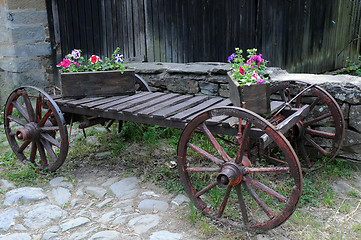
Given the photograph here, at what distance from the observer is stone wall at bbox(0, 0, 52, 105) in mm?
5541

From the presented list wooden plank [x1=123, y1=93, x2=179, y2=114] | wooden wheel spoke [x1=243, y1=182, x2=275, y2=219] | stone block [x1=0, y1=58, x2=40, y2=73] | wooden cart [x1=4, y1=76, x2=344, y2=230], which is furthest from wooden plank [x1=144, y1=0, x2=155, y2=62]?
wooden wheel spoke [x1=243, y1=182, x2=275, y2=219]

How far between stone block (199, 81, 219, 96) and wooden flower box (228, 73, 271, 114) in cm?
155

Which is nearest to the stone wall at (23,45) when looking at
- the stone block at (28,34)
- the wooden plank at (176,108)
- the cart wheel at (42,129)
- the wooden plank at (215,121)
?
the stone block at (28,34)

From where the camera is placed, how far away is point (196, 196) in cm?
291

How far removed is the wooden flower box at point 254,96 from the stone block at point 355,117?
1160 mm

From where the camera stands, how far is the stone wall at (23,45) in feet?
18.2

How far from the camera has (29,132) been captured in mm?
3709

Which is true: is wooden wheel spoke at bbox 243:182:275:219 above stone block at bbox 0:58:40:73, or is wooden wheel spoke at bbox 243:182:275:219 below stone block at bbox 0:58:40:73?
below

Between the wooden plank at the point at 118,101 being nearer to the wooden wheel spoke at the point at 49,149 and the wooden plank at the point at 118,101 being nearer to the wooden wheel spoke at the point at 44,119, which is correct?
the wooden wheel spoke at the point at 44,119

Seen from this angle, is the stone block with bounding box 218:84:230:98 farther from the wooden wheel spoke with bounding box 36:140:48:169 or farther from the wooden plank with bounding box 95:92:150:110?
the wooden wheel spoke with bounding box 36:140:48:169

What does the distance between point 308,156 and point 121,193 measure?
1.98 metres

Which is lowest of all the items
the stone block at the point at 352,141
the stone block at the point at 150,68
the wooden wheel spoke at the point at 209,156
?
the stone block at the point at 352,141

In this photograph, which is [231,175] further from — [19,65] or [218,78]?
[19,65]

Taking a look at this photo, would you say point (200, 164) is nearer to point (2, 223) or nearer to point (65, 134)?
point (65, 134)
